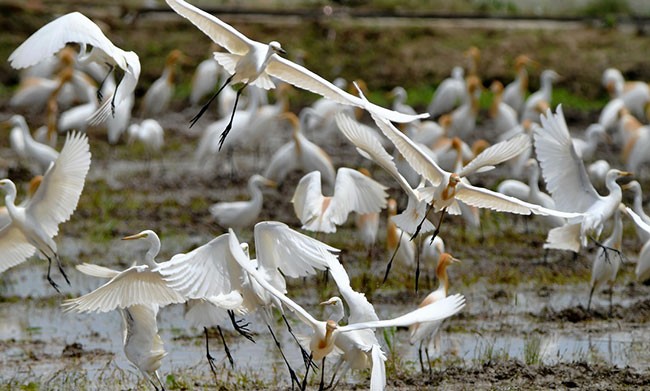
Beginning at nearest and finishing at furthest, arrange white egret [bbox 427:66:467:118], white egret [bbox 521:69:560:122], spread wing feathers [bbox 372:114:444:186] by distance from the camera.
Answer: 1. spread wing feathers [bbox 372:114:444:186]
2. white egret [bbox 521:69:560:122]
3. white egret [bbox 427:66:467:118]

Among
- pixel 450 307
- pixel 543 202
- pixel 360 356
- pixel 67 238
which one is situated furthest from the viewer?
pixel 67 238

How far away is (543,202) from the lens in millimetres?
10828

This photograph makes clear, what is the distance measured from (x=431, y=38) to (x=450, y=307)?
16379mm

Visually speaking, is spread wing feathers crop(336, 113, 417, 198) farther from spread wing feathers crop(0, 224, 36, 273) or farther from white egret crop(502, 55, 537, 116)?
white egret crop(502, 55, 537, 116)

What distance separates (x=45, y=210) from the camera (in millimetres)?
8062

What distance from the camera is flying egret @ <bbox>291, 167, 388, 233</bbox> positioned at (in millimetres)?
8617

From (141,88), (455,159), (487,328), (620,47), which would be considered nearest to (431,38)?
(620,47)

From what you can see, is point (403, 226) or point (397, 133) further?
point (403, 226)

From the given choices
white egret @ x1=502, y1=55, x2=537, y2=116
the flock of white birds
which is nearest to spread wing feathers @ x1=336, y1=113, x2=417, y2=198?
the flock of white birds

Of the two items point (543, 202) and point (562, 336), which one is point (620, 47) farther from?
point (562, 336)

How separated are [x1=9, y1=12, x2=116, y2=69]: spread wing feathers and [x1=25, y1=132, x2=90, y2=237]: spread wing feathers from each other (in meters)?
0.58

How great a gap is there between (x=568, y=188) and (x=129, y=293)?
11.7 feet

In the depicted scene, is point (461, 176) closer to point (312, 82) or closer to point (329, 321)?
point (312, 82)

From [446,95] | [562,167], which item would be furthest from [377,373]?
[446,95]
